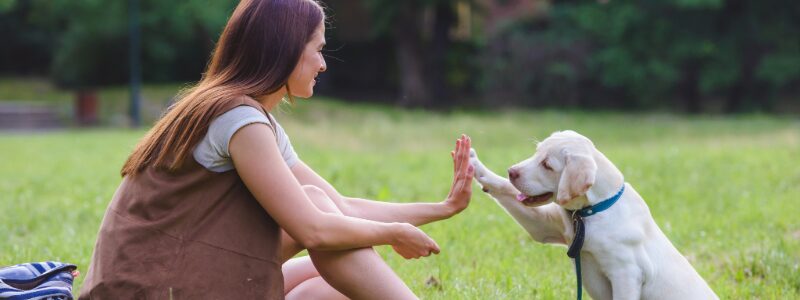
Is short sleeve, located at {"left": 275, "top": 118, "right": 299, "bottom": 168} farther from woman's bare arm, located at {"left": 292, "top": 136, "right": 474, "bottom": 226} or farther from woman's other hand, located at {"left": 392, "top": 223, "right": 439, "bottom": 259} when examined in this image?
woman's other hand, located at {"left": 392, "top": 223, "right": 439, "bottom": 259}

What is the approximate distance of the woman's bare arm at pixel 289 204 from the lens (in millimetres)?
3234

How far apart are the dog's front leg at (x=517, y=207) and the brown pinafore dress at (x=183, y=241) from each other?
1.29 m

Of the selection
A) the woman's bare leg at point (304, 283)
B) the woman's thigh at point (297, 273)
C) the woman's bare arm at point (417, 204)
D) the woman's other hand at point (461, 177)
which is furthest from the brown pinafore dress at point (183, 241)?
the woman's other hand at point (461, 177)

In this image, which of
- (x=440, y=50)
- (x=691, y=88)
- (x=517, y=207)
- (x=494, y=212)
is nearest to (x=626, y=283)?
(x=517, y=207)

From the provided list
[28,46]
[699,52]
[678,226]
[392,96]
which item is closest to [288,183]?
[678,226]

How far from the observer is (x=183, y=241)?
10.7 feet

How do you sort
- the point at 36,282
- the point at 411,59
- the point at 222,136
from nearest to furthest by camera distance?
the point at 222,136 → the point at 36,282 → the point at 411,59

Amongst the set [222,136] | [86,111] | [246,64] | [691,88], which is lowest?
[691,88]

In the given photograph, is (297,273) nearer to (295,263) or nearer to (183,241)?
(295,263)

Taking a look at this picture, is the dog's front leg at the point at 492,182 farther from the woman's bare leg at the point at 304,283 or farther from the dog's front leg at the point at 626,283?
the woman's bare leg at the point at 304,283

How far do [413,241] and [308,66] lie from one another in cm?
75

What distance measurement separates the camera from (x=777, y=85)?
33969 millimetres

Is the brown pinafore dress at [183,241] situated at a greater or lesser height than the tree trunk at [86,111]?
greater

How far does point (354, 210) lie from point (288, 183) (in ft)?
3.01
